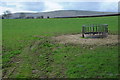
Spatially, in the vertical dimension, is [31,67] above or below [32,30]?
below

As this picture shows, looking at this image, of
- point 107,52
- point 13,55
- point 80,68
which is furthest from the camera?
point 13,55

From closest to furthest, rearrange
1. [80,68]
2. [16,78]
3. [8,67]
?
[16,78], [80,68], [8,67]

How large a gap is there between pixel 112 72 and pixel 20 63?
12.0 feet

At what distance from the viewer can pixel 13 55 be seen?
8828 millimetres

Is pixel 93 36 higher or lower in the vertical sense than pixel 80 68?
higher

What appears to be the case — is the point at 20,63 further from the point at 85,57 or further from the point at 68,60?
the point at 85,57

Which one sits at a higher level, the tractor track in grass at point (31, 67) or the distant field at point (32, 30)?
the distant field at point (32, 30)

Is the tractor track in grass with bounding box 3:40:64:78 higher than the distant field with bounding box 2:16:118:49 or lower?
lower

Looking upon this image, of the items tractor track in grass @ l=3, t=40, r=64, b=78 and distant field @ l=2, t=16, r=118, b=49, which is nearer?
tractor track in grass @ l=3, t=40, r=64, b=78

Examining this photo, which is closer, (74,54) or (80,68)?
(80,68)

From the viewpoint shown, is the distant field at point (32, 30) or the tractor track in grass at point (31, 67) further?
the distant field at point (32, 30)

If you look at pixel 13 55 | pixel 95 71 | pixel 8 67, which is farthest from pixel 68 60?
pixel 13 55

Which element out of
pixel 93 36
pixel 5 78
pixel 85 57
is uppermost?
pixel 93 36

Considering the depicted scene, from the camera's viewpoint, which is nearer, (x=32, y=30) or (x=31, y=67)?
(x=31, y=67)
